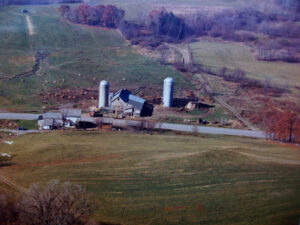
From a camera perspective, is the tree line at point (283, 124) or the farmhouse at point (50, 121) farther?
the tree line at point (283, 124)

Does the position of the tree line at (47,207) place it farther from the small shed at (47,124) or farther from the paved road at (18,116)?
the paved road at (18,116)

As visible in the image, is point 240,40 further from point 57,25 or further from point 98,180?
point 98,180

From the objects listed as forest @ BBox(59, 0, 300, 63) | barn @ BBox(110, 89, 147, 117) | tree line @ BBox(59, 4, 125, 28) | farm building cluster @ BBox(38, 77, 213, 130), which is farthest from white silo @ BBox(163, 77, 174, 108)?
tree line @ BBox(59, 4, 125, 28)

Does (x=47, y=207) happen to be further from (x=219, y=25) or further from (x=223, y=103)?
(x=219, y=25)

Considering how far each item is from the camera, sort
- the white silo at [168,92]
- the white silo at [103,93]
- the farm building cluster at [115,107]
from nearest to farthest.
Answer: the farm building cluster at [115,107], the white silo at [103,93], the white silo at [168,92]

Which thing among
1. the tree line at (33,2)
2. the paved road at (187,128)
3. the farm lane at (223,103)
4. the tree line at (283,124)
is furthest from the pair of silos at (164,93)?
the tree line at (283,124)

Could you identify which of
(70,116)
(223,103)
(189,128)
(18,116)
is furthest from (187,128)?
(18,116)

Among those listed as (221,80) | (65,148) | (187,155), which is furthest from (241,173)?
(221,80)
